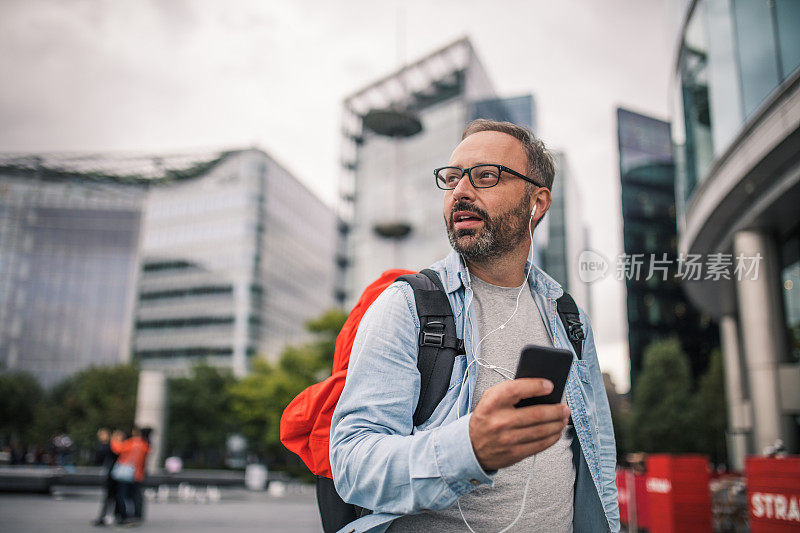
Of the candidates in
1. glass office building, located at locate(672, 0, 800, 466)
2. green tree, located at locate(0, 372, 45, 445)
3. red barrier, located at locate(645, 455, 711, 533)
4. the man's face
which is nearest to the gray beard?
the man's face

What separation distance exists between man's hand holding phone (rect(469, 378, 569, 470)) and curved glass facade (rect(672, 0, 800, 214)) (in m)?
12.6

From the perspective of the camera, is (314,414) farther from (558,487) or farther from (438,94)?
(438,94)

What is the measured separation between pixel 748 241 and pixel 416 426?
15.7 meters

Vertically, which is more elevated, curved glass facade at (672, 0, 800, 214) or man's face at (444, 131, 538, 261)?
curved glass facade at (672, 0, 800, 214)

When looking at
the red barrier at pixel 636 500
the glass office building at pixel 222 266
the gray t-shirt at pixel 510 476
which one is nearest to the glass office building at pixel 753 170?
the red barrier at pixel 636 500

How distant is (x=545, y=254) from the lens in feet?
191

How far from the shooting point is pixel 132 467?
1077 cm

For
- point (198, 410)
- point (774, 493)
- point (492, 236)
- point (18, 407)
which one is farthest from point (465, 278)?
point (18, 407)

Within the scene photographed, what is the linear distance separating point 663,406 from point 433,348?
40.2 metres

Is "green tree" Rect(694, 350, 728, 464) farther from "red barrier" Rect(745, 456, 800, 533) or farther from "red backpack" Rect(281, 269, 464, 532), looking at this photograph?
"red backpack" Rect(281, 269, 464, 532)

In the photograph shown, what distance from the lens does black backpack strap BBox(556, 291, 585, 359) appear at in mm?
2070

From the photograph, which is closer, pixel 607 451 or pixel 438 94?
pixel 607 451

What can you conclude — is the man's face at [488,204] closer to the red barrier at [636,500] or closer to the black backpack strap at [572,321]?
the black backpack strap at [572,321]

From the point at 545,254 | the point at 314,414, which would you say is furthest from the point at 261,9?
the point at 545,254
